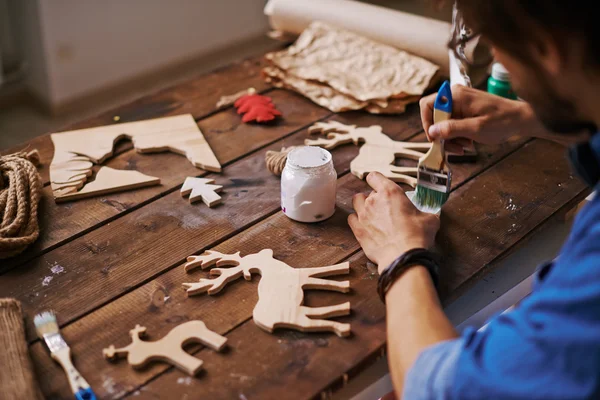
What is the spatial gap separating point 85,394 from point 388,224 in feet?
1.84

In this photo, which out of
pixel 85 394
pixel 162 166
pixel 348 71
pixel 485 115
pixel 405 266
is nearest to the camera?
pixel 85 394

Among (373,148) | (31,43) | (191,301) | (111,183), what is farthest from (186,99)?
(31,43)

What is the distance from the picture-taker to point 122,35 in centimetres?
309

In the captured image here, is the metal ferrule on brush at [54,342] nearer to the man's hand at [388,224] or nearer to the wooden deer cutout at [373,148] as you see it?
the man's hand at [388,224]

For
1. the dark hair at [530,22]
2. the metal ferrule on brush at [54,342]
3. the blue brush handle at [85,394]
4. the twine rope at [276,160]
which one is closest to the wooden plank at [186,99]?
the twine rope at [276,160]

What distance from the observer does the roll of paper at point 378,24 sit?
176 centimetres

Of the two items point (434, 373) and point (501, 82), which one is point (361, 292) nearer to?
point (434, 373)

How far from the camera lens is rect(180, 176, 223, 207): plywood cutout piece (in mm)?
1346

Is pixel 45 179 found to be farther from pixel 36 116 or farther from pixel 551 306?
pixel 36 116

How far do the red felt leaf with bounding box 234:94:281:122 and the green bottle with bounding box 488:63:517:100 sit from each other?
0.51 meters

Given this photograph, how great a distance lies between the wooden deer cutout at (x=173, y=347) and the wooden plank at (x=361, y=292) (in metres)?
0.02

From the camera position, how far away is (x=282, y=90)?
5.82ft

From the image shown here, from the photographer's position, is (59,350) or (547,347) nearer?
(547,347)

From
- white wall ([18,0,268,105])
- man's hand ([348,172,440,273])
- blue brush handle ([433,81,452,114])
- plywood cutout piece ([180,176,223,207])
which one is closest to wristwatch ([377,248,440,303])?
man's hand ([348,172,440,273])
